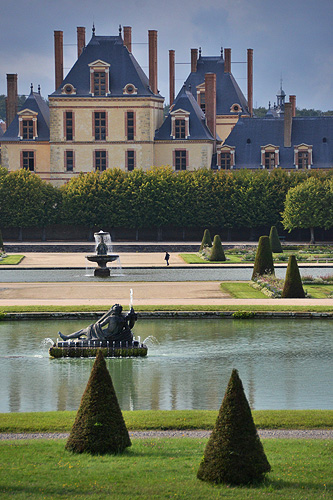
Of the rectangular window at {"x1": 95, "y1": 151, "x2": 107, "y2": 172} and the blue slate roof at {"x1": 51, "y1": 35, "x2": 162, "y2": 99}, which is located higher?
the blue slate roof at {"x1": 51, "y1": 35, "x2": 162, "y2": 99}

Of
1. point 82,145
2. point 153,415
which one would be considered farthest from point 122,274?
point 82,145

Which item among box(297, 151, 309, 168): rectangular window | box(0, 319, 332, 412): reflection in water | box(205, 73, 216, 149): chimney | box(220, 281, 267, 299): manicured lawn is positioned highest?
box(205, 73, 216, 149): chimney

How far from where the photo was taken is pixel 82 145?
7769 cm

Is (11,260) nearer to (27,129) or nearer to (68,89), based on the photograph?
(68,89)

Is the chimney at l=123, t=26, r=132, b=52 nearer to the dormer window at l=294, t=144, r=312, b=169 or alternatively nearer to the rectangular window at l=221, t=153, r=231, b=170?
the rectangular window at l=221, t=153, r=231, b=170

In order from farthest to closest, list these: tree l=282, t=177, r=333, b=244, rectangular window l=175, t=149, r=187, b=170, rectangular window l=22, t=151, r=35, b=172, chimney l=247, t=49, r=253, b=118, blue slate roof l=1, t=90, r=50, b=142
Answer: chimney l=247, t=49, r=253, b=118, rectangular window l=22, t=151, r=35, b=172, blue slate roof l=1, t=90, r=50, b=142, rectangular window l=175, t=149, r=187, b=170, tree l=282, t=177, r=333, b=244

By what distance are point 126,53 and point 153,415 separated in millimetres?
66538

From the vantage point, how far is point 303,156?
77.2 m

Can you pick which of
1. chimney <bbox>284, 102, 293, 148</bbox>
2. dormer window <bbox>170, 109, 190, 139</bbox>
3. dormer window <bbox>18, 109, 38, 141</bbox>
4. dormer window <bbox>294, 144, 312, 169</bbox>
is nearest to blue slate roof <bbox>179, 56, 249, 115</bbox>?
dormer window <bbox>170, 109, 190, 139</bbox>

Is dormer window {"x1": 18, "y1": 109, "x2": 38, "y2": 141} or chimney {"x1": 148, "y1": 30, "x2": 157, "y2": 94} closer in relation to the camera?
chimney {"x1": 148, "y1": 30, "x2": 157, "y2": 94}

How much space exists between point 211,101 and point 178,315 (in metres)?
53.1

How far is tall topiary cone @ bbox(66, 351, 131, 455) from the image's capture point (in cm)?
1170

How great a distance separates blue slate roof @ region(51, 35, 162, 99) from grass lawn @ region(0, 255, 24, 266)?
85.4 feet

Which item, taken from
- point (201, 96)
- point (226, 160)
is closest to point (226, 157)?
point (226, 160)
